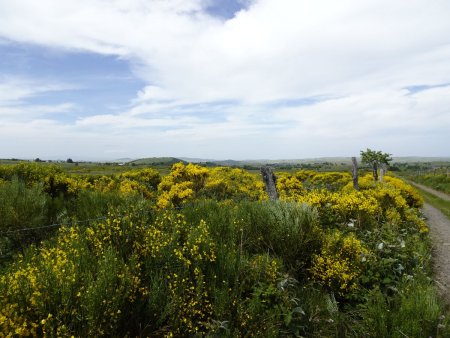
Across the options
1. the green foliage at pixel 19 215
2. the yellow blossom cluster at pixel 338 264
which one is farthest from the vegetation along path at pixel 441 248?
the green foliage at pixel 19 215

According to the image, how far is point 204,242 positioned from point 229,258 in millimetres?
419

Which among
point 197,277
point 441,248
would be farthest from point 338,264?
point 441,248

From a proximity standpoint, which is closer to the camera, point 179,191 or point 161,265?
point 161,265

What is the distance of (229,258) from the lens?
4586mm

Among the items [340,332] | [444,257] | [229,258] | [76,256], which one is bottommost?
[444,257]

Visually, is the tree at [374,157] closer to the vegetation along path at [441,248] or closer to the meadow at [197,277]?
the vegetation along path at [441,248]

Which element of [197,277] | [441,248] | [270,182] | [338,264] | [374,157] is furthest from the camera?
[374,157]

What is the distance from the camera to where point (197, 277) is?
3.85 m

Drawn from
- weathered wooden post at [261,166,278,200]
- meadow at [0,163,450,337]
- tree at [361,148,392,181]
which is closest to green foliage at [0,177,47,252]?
meadow at [0,163,450,337]

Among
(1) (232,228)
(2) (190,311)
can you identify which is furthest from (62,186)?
(2) (190,311)

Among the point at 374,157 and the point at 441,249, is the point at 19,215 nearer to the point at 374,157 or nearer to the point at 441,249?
the point at 441,249

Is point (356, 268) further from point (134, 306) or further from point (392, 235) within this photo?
point (134, 306)

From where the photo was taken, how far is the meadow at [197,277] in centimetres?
306

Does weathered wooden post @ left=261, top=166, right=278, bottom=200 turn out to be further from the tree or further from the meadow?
the tree
